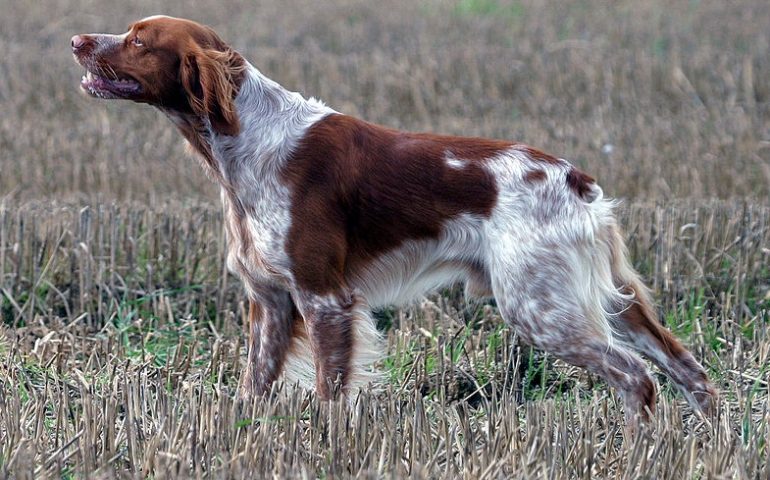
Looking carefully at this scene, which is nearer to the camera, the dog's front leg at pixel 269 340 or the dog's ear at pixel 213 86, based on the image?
the dog's ear at pixel 213 86

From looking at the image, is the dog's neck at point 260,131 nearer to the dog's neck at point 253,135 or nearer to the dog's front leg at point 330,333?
the dog's neck at point 253,135

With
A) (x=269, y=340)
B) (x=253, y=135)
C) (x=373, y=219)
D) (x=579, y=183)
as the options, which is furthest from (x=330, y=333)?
(x=579, y=183)

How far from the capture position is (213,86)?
3.90m

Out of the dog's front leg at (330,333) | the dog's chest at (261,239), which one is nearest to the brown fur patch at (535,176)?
the dog's front leg at (330,333)

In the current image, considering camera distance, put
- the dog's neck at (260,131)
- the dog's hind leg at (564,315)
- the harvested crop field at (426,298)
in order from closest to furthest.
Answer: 1. the harvested crop field at (426,298)
2. the dog's hind leg at (564,315)
3. the dog's neck at (260,131)

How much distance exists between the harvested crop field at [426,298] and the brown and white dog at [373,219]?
256 mm

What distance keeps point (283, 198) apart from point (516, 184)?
795mm

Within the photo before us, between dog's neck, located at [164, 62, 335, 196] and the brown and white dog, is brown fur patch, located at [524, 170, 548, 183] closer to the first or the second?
the brown and white dog

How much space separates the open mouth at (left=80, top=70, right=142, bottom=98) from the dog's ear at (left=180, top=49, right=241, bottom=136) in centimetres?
17

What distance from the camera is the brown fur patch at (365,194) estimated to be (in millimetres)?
3906

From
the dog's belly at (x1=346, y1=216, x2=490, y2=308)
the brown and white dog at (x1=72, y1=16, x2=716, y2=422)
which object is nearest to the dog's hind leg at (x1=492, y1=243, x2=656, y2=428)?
the brown and white dog at (x1=72, y1=16, x2=716, y2=422)

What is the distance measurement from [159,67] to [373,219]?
0.89m

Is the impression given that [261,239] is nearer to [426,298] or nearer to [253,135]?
[253,135]

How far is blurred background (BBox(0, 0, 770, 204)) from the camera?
7566 millimetres
